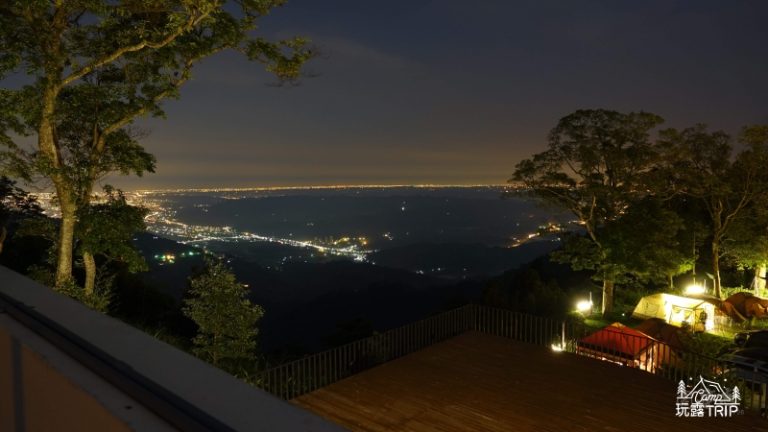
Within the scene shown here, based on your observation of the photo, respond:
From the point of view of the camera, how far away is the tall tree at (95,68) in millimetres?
7992

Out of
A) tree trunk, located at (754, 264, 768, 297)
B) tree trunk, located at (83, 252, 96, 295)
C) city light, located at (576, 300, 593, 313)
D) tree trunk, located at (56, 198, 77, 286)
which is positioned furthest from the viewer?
tree trunk, located at (754, 264, 768, 297)

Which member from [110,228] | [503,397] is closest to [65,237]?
[110,228]

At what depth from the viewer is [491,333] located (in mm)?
11852

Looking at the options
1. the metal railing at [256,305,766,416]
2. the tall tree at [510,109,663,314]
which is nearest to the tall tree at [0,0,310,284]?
the metal railing at [256,305,766,416]

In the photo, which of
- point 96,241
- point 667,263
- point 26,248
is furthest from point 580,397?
point 26,248

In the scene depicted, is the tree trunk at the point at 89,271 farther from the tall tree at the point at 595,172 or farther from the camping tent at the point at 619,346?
the tall tree at the point at 595,172

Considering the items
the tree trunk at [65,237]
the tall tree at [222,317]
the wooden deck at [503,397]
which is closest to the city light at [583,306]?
the wooden deck at [503,397]

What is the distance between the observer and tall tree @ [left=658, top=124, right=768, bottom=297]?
61.3ft

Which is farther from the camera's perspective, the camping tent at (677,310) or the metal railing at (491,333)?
the camping tent at (677,310)

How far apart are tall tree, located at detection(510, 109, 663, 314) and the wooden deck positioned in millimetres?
10776

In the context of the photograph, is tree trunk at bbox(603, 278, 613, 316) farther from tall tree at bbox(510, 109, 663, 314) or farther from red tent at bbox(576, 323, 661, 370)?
red tent at bbox(576, 323, 661, 370)

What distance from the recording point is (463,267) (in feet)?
323

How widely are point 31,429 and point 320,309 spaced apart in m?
57.0

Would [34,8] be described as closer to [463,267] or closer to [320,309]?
[320,309]
